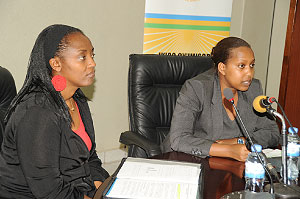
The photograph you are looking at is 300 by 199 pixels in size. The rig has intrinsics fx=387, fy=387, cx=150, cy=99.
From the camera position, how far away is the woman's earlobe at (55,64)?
1684 mm

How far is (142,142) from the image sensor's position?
Answer: 2.13m

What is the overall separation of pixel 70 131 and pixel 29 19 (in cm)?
170

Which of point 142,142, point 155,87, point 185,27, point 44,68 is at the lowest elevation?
point 142,142

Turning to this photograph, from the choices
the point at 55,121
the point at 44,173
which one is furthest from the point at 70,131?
the point at 44,173

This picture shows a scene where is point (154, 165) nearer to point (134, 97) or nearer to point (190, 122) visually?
point (190, 122)

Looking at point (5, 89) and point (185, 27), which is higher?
point (185, 27)

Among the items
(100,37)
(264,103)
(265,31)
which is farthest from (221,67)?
(265,31)

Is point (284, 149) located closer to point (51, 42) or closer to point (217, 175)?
point (217, 175)

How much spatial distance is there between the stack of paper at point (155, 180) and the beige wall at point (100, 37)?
5.90 ft

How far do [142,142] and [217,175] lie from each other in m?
0.60

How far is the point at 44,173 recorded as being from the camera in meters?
1.54

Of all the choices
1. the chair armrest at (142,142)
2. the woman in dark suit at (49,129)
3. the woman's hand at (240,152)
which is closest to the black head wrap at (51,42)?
the woman in dark suit at (49,129)

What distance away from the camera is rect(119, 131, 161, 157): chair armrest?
6.79 feet

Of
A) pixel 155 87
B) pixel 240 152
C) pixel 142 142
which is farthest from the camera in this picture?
pixel 155 87
